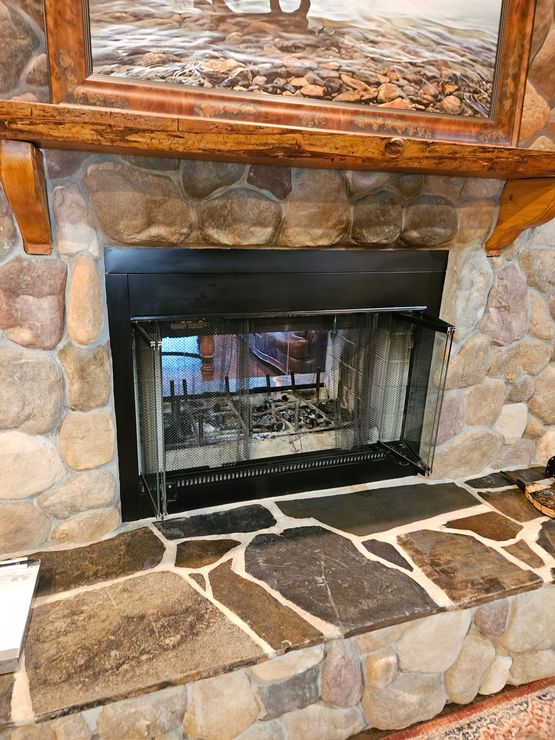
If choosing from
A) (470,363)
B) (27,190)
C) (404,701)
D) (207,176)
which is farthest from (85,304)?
(404,701)

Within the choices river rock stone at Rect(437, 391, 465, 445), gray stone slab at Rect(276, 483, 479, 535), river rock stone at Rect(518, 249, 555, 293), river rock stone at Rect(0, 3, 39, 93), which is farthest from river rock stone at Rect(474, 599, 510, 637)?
river rock stone at Rect(0, 3, 39, 93)

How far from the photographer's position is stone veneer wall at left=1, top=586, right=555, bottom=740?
3.72ft

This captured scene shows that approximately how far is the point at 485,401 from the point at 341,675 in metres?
1.01

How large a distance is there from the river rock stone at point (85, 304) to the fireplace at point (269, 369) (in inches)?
1.6

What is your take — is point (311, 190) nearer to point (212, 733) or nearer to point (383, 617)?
point (383, 617)

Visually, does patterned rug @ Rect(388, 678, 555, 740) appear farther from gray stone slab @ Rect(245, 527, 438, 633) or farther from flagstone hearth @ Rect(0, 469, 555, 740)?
gray stone slab @ Rect(245, 527, 438, 633)

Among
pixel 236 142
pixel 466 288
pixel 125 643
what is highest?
pixel 236 142

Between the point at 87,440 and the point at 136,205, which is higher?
the point at 136,205

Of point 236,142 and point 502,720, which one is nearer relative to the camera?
point 236,142

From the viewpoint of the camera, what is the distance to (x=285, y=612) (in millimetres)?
1285

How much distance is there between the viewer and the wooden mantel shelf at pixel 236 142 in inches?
39.1

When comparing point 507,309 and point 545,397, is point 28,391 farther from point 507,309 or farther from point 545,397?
point 545,397

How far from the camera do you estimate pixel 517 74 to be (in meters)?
1.42

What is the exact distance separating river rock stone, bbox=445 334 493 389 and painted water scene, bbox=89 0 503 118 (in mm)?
693
